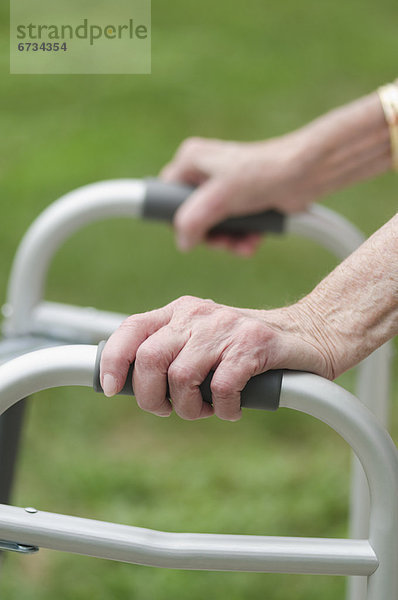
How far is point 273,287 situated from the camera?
2.93 meters

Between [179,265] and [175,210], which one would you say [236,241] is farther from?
[179,265]

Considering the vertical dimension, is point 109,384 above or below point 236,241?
below

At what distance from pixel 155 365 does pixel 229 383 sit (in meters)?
0.07

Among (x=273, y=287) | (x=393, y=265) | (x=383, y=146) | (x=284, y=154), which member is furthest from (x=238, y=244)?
(x=273, y=287)

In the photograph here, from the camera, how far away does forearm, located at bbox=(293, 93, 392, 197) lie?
4.11 feet

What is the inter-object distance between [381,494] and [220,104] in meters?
3.46

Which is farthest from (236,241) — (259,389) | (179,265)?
(179,265)

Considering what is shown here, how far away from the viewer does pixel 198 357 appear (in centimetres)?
73

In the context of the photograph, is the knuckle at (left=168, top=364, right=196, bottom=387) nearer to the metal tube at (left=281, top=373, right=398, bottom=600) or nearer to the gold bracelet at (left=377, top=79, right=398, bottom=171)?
the metal tube at (left=281, top=373, right=398, bottom=600)

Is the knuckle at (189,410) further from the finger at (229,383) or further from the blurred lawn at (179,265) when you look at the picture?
the blurred lawn at (179,265)

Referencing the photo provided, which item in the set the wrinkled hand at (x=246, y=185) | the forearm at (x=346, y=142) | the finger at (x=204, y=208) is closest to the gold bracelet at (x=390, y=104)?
the forearm at (x=346, y=142)

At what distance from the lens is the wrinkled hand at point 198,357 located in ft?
2.39

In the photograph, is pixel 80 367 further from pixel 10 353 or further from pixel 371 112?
pixel 371 112

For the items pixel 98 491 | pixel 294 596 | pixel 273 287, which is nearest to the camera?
pixel 294 596
